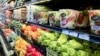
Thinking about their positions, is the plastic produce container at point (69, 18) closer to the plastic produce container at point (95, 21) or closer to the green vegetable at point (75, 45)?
the green vegetable at point (75, 45)

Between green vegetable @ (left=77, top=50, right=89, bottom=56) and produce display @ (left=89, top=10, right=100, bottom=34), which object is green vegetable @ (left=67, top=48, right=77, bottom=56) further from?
produce display @ (left=89, top=10, right=100, bottom=34)

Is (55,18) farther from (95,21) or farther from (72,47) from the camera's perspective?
(95,21)

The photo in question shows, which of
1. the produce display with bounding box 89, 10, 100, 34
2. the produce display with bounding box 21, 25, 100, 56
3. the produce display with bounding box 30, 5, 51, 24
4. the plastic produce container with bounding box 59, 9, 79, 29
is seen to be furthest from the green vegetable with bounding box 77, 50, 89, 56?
the produce display with bounding box 30, 5, 51, 24

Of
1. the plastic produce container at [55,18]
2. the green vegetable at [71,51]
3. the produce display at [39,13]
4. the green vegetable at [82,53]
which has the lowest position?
the green vegetable at [71,51]

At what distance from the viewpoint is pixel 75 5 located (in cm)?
211

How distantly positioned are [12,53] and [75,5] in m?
2.28

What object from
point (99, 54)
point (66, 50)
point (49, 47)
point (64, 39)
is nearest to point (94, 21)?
point (99, 54)

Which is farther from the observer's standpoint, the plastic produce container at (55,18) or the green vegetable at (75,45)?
the plastic produce container at (55,18)

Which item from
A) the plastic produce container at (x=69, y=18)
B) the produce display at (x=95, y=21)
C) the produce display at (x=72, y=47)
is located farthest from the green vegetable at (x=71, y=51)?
the produce display at (x=95, y=21)

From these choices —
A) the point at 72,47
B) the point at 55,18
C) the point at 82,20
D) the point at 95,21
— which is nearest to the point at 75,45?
the point at 72,47

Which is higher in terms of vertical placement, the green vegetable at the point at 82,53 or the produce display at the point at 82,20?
the produce display at the point at 82,20

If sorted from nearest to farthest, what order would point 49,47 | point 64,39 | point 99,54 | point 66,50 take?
1. point 99,54
2. point 66,50
3. point 64,39
4. point 49,47

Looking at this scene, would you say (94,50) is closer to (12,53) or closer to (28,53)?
(28,53)

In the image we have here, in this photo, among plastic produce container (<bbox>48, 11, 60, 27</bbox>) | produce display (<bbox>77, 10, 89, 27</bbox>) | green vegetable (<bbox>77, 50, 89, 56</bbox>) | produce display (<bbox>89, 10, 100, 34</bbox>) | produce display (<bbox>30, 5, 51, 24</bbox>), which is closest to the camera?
produce display (<bbox>89, 10, 100, 34</bbox>)
